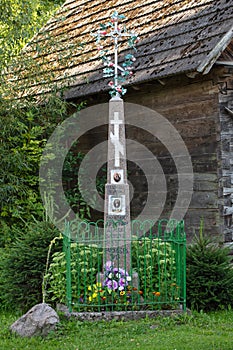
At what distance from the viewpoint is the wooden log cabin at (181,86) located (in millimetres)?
9625

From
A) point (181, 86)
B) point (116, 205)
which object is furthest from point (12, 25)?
point (116, 205)

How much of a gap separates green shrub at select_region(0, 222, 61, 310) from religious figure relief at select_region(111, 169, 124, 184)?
153cm

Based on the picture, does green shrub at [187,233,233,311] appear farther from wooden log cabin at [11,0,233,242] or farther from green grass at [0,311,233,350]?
wooden log cabin at [11,0,233,242]

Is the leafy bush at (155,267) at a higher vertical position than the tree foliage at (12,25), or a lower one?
lower

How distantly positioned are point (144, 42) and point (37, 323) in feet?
19.7

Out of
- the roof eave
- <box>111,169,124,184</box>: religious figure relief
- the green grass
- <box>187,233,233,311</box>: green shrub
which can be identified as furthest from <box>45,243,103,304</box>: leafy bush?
the roof eave

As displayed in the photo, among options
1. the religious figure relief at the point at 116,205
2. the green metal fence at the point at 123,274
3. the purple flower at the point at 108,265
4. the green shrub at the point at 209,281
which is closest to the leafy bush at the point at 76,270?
the green metal fence at the point at 123,274

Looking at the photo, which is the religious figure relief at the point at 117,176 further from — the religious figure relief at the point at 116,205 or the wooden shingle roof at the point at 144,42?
the wooden shingle roof at the point at 144,42

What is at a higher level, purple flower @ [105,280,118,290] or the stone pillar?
the stone pillar

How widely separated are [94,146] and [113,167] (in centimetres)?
455

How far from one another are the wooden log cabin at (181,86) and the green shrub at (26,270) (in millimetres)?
2520

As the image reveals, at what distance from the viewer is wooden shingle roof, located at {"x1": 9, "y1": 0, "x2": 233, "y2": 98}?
9.58 m

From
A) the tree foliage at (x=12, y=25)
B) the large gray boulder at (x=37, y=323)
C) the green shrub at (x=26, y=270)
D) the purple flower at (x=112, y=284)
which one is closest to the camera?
the large gray boulder at (x=37, y=323)

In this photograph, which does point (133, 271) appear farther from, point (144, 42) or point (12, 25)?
point (12, 25)
